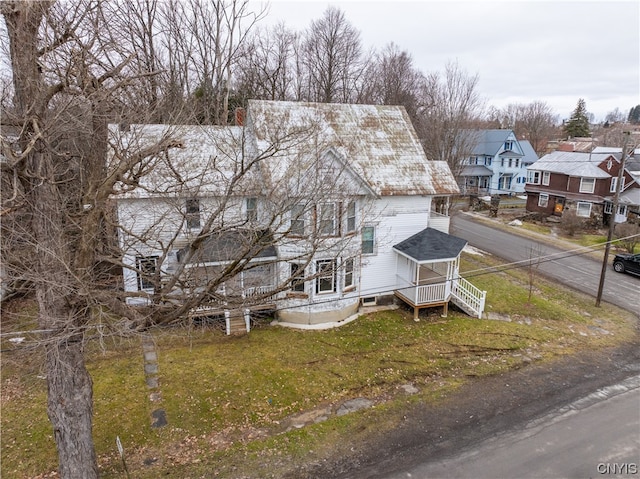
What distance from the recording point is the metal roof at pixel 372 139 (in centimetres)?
1812

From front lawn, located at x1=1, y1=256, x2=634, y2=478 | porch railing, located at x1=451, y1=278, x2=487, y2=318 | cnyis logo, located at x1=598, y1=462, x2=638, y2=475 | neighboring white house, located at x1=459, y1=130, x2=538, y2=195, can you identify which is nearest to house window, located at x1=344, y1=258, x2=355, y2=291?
front lawn, located at x1=1, y1=256, x2=634, y2=478

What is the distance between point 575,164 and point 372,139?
94.0ft

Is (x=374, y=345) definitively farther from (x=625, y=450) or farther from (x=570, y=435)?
(x=625, y=450)

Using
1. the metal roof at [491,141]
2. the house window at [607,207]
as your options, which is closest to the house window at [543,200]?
the house window at [607,207]

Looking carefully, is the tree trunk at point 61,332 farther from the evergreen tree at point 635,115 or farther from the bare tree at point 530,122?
the evergreen tree at point 635,115

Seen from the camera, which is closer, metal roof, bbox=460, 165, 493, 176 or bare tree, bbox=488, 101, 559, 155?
→ metal roof, bbox=460, 165, 493, 176

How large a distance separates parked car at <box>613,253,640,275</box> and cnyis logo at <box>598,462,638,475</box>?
17977 millimetres

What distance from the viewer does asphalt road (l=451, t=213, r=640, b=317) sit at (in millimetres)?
21906

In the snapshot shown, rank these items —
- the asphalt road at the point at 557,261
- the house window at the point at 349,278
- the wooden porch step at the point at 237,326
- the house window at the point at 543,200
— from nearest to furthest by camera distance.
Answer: the wooden porch step at the point at 237,326 → the house window at the point at 349,278 → the asphalt road at the point at 557,261 → the house window at the point at 543,200

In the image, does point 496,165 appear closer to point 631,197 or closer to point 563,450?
point 631,197

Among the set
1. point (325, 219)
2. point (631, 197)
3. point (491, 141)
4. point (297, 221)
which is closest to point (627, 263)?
point (631, 197)

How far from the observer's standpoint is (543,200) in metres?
40.1

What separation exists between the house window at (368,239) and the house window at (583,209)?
27173 mm

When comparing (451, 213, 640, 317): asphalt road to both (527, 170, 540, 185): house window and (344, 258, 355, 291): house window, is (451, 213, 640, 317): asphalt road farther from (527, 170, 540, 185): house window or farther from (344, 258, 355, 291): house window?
(527, 170, 540, 185): house window
